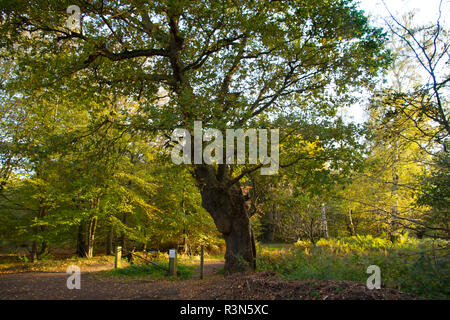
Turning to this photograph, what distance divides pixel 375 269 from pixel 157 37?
732 cm

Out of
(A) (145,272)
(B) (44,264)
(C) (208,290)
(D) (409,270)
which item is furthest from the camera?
(B) (44,264)

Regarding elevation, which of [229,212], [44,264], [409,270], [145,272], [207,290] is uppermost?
[229,212]

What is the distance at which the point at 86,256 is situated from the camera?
55.1 ft

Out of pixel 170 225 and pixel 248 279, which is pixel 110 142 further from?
pixel 170 225

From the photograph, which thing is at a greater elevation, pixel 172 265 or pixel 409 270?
pixel 409 270

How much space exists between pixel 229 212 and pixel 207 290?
9.13ft

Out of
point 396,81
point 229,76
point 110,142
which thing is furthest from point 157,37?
point 396,81

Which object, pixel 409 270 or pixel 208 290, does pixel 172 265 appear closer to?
pixel 208 290

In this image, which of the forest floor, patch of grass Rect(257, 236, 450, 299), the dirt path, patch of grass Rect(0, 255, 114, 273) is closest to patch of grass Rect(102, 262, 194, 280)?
the forest floor

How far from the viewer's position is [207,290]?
638cm

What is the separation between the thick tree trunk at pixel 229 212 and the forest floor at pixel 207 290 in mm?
1351

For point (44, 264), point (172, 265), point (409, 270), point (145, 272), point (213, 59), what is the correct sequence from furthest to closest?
point (44, 264)
point (145, 272)
point (172, 265)
point (213, 59)
point (409, 270)

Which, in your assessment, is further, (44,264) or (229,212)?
(44,264)

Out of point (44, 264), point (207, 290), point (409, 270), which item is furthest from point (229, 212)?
point (44, 264)
